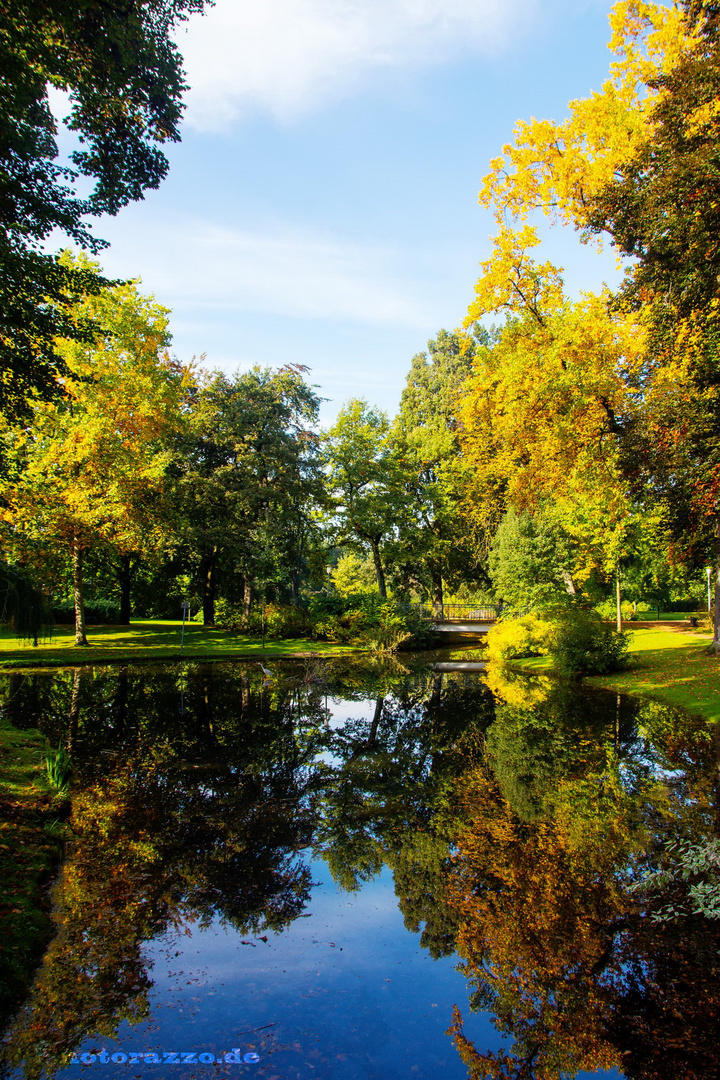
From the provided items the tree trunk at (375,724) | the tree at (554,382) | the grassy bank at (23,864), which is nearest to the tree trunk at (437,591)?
the tree at (554,382)

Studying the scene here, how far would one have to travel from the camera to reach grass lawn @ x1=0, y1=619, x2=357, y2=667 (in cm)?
2117

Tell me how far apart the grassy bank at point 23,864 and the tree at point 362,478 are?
90.4 feet

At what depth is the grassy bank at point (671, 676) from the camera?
14.6 meters

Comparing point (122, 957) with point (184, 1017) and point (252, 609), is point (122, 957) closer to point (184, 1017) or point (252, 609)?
point (184, 1017)

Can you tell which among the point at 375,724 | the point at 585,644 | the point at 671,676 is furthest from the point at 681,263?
the point at 585,644

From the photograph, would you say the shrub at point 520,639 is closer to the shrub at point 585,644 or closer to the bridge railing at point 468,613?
the shrub at point 585,644

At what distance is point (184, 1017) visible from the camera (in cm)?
387

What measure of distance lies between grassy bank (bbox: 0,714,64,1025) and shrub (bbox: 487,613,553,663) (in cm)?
1816

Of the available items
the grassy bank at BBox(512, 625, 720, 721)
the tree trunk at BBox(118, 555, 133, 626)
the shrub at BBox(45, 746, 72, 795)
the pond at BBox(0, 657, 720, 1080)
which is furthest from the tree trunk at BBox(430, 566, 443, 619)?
the shrub at BBox(45, 746, 72, 795)

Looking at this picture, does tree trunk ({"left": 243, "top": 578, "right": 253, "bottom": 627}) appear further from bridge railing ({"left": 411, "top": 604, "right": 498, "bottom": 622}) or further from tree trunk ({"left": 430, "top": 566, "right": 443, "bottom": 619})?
bridge railing ({"left": 411, "top": 604, "right": 498, "bottom": 622})

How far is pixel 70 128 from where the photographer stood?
32.8 ft

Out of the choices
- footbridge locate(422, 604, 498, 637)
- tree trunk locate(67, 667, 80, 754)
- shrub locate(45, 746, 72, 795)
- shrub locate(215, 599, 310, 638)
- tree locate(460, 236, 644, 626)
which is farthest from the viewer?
footbridge locate(422, 604, 498, 637)

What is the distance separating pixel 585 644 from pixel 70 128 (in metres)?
19.0

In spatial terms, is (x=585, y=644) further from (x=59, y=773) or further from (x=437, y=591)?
(x=437, y=591)
